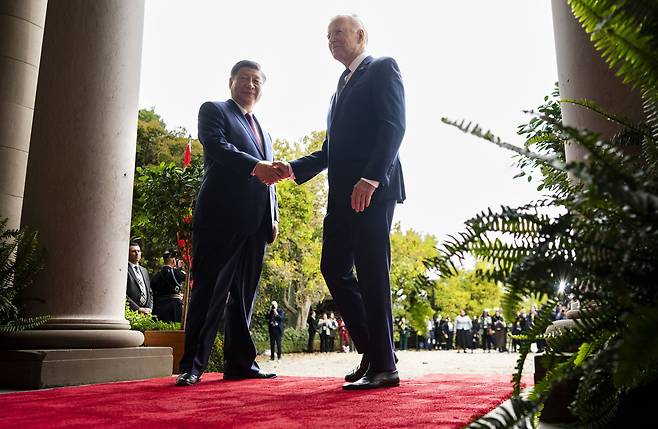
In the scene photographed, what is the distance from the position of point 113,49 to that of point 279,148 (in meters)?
25.4

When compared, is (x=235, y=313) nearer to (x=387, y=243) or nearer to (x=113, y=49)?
(x=387, y=243)

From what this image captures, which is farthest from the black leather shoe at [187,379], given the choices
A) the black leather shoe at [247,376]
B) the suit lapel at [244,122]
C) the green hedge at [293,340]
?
the green hedge at [293,340]

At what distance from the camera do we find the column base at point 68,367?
470 centimetres

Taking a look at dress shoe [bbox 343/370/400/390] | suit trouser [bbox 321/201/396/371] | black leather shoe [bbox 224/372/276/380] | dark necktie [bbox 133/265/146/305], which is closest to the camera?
dress shoe [bbox 343/370/400/390]

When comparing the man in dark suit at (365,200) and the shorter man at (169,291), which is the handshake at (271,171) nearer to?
the man in dark suit at (365,200)

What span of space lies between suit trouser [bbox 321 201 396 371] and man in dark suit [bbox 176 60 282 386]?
76 centimetres

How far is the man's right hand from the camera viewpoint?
4793 mm

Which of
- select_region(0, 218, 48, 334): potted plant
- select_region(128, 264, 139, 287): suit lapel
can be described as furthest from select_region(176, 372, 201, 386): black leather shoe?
select_region(128, 264, 139, 287): suit lapel

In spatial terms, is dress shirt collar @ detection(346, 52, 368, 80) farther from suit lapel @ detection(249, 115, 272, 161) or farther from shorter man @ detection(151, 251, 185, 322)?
shorter man @ detection(151, 251, 185, 322)

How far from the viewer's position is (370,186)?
4.09 m

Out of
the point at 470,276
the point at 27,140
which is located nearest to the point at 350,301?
the point at 470,276

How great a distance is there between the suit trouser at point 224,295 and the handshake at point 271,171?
21.1 inches

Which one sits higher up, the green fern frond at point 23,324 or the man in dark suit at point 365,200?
the man in dark suit at point 365,200

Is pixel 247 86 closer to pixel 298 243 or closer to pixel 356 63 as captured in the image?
pixel 356 63
